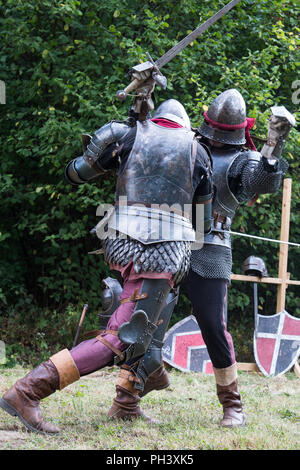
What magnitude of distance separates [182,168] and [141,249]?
0.41 metres

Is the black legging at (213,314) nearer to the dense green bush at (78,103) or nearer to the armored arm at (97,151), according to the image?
the armored arm at (97,151)

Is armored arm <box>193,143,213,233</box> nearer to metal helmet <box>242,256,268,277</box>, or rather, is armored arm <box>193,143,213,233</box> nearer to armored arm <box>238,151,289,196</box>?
armored arm <box>238,151,289,196</box>

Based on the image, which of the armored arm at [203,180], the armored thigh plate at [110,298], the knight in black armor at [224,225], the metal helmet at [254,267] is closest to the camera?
the armored arm at [203,180]

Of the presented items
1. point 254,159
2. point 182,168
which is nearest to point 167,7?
point 254,159

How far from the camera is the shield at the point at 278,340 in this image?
548 cm

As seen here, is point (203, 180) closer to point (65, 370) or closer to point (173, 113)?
point (173, 113)

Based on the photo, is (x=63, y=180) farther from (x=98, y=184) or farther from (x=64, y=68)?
(x=64, y=68)

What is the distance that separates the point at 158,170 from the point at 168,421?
52.0 inches

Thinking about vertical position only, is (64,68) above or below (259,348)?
above

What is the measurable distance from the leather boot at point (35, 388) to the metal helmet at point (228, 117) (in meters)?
1.52

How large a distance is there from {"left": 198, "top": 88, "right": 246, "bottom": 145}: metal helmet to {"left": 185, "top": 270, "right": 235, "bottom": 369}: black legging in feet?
2.52

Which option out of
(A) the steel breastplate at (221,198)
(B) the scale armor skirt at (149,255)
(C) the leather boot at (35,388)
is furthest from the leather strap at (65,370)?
(A) the steel breastplate at (221,198)
